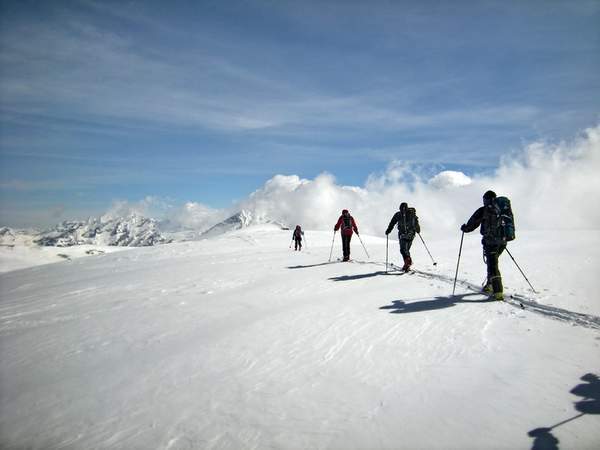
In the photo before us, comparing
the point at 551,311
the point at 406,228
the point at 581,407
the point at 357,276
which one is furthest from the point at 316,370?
the point at 406,228

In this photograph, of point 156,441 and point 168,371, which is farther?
point 168,371

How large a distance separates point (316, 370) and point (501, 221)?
6.86 m

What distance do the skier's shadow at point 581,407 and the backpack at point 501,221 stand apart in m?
4.83

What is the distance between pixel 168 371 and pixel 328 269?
977 centimetres

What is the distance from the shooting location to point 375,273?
506 inches

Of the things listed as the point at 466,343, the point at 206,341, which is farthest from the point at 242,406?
the point at 466,343

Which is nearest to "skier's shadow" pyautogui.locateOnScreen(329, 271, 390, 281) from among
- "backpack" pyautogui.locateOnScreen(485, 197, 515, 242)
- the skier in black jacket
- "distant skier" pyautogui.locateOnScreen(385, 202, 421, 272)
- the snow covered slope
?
"distant skier" pyautogui.locateOnScreen(385, 202, 421, 272)

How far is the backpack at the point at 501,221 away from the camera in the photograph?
28.7 feet

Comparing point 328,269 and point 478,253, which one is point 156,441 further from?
point 478,253

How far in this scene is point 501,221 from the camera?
883 centimetres

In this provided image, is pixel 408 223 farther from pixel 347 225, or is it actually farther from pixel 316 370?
pixel 316 370

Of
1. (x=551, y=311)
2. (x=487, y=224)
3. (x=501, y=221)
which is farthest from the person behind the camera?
(x=487, y=224)

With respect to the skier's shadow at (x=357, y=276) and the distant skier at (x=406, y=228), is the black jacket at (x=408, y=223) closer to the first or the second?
the distant skier at (x=406, y=228)

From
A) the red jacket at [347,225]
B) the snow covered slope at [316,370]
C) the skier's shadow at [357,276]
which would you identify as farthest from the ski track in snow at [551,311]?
the red jacket at [347,225]
